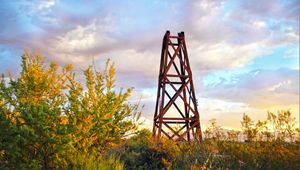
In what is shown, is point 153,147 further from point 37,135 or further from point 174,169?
point 37,135

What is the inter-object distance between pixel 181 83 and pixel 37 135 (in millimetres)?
11896

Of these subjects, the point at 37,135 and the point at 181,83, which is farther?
the point at 181,83

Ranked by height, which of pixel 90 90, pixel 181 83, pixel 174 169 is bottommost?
pixel 174 169

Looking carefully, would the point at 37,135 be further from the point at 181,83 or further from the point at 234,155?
the point at 181,83

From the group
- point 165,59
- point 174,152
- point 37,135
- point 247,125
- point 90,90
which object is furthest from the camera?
point 165,59

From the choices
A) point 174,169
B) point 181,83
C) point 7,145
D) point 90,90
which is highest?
point 181,83

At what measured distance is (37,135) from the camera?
7203mm

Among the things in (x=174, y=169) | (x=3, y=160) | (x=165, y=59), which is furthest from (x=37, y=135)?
(x=165, y=59)

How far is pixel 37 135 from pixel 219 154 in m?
5.31

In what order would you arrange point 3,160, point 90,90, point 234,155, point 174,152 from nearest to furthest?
point 3,160 < point 90,90 < point 234,155 < point 174,152

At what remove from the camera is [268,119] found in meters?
12.2

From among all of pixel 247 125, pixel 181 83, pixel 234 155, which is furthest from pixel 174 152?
pixel 181 83

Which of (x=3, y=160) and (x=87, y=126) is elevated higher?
(x=87, y=126)

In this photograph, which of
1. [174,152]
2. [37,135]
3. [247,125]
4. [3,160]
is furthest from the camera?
[247,125]
